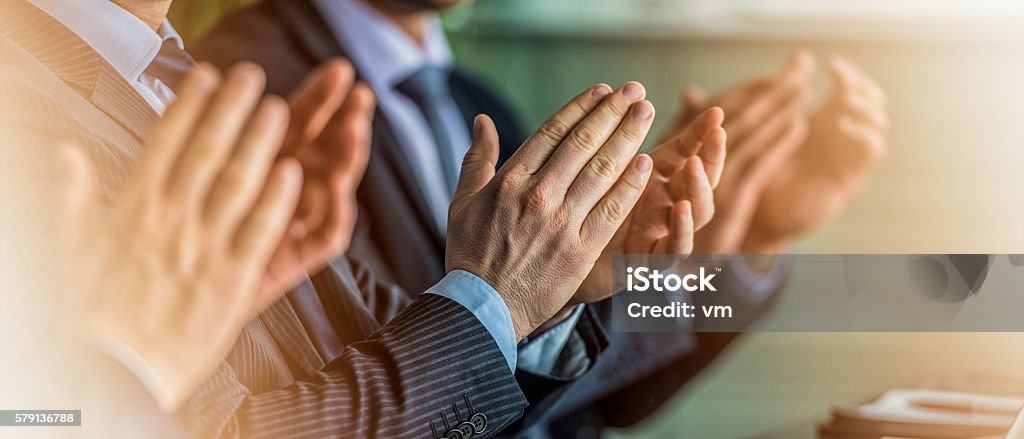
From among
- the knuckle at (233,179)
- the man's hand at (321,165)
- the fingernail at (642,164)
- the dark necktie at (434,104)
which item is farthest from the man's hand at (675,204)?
the dark necktie at (434,104)

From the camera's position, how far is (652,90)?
2426 millimetres

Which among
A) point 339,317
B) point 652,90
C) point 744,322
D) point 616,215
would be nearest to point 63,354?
point 339,317

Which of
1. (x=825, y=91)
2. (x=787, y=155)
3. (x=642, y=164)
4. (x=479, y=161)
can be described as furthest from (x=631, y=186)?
(x=825, y=91)

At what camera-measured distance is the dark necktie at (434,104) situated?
1457 millimetres

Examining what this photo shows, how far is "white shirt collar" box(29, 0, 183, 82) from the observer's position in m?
0.73

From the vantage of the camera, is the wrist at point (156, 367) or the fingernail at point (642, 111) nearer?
the wrist at point (156, 367)

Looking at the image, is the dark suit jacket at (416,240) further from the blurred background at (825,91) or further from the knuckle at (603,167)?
the knuckle at (603,167)

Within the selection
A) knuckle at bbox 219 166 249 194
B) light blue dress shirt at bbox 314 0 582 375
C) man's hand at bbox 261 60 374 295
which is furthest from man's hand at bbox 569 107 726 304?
light blue dress shirt at bbox 314 0 582 375

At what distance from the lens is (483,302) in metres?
0.73

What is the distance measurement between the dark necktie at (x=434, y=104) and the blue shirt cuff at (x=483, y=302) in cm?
71

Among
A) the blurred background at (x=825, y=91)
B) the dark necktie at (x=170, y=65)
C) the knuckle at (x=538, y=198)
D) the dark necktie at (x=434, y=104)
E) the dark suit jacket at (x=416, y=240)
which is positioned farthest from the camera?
the dark necktie at (x=434, y=104)

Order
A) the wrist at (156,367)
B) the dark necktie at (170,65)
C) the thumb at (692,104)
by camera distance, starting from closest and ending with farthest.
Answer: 1. the wrist at (156,367)
2. the dark necktie at (170,65)
3. the thumb at (692,104)

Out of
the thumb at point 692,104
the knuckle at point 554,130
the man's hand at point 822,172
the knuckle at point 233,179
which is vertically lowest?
the knuckle at point 233,179

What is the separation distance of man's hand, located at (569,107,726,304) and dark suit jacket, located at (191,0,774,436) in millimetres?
98
